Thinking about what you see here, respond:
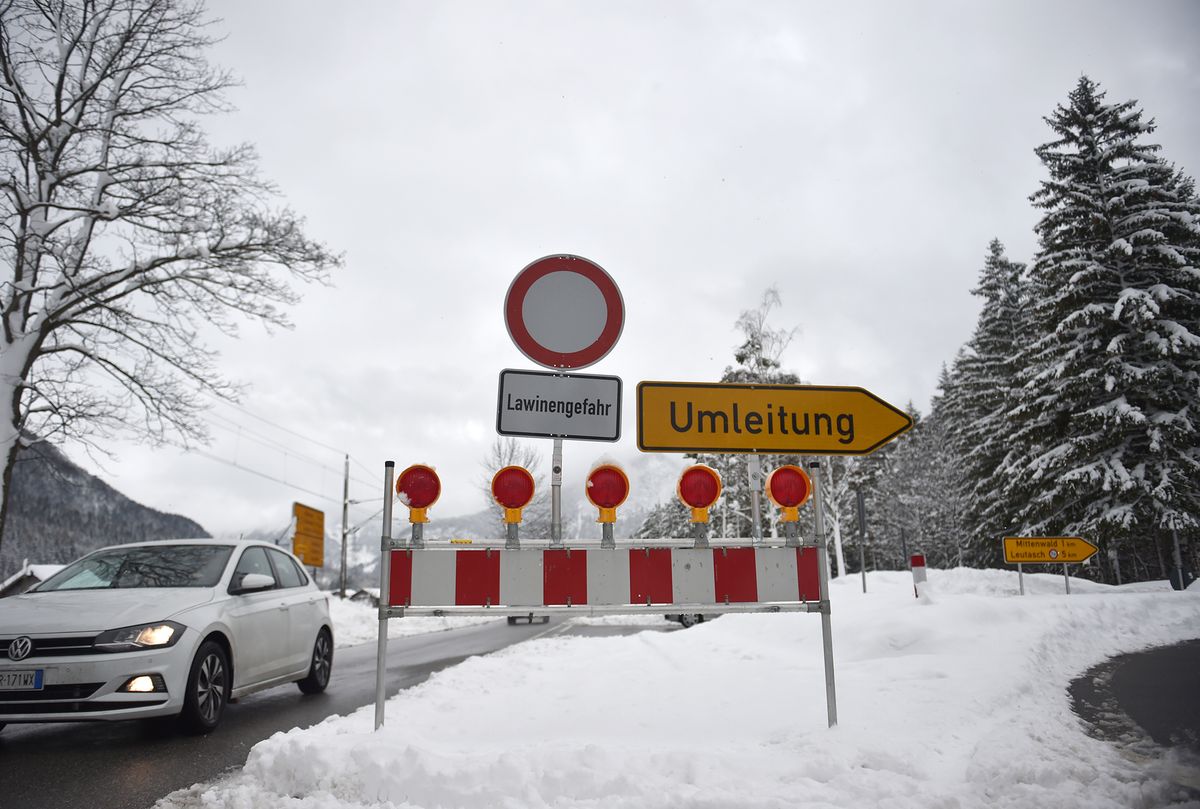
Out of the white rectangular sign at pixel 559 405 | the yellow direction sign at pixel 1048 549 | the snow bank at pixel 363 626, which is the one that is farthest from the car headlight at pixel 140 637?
the yellow direction sign at pixel 1048 549

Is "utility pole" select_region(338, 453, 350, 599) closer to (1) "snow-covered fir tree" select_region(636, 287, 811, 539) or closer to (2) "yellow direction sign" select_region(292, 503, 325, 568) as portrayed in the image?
(2) "yellow direction sign" select_region(292, 503, 325, 568)

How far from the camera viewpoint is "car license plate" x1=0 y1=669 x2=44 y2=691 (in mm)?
4684

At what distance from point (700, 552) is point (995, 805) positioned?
66.9 inches

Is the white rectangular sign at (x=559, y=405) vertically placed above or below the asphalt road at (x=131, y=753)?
above

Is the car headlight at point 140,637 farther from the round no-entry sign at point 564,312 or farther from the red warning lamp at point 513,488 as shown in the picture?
the round no-entry sign at point 564,312

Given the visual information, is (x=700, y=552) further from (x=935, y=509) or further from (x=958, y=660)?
(x=935, y=509)

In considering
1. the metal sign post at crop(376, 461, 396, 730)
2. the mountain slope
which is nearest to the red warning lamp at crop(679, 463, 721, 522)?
the metal sign post at crop(376, 461, 396, 730)

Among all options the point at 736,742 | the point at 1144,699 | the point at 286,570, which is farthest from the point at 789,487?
the point at 286,570

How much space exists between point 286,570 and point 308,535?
129ft

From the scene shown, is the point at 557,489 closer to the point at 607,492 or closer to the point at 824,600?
the point at 607,492

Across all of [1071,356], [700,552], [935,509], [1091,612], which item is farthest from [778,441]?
[935,509]

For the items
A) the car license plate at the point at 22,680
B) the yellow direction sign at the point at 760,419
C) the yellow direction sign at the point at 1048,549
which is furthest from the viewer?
the yellow direction sign at the point at 1048,549

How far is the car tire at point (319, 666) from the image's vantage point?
7.37 m

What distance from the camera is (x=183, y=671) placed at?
16.7 feet
